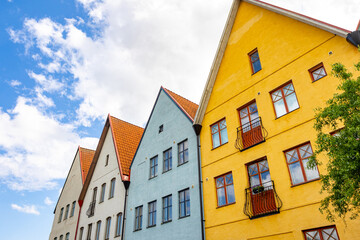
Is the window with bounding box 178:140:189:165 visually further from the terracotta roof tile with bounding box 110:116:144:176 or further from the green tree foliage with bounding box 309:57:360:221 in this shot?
the green tree foliage with bounding box 309:57:360:221

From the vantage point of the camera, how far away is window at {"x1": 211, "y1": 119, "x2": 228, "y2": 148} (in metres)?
17.3

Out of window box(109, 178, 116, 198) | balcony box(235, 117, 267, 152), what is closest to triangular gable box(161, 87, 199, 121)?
balcony box(235, 117, 267, 152)

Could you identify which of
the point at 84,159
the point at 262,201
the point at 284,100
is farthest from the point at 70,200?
the point at 284,100

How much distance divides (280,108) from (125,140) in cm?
1832

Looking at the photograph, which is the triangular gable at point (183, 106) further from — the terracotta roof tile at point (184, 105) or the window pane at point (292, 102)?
the window pane at point (292, 102)

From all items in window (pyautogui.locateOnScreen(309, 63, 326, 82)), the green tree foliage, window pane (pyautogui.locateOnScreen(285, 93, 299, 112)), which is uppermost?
window (pyautogui.locateOnScreen(309, 63, 326, 82))

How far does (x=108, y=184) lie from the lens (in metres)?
26.9

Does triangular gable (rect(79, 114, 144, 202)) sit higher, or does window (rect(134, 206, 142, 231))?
triangular gable (rect(79, 114, 144, 202))

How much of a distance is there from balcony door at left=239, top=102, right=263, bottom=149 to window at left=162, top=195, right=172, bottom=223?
7.14 metres

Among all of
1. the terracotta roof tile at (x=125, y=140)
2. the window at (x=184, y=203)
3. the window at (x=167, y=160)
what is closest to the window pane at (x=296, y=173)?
the window at (x=184, y=203)

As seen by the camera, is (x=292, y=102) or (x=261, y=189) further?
(x=292, y=102)

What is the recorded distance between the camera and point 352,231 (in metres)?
10.0

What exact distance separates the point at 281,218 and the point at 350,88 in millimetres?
6880

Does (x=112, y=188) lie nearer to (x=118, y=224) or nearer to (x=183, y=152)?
(x=118, y=224)
